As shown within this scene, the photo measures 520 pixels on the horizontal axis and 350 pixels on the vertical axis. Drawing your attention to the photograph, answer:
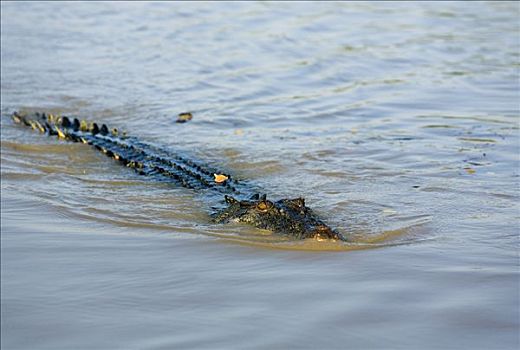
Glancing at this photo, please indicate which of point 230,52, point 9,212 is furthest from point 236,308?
point 230,52

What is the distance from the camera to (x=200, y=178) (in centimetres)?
701

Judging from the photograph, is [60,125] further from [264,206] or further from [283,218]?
[283,218]

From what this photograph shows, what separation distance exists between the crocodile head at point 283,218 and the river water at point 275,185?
9cm

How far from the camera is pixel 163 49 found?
13.4m

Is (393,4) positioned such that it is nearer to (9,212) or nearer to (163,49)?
(163,49)

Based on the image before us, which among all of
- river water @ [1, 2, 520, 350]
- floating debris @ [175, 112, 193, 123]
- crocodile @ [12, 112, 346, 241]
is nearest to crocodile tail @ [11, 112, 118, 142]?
crocodile @ [12, 112, 346, 241]

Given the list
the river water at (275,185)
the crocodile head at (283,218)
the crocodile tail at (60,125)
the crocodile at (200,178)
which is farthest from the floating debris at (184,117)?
the crocodile head at (283,218)

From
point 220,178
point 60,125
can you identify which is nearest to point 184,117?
point 60,125

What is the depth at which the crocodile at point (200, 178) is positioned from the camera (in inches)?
226

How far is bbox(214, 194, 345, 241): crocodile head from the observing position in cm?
559

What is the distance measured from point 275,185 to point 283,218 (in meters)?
1.53

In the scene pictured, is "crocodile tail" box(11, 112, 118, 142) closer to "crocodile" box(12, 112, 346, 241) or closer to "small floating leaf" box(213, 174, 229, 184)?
"crocodile" box(12, 112, 346, 241)

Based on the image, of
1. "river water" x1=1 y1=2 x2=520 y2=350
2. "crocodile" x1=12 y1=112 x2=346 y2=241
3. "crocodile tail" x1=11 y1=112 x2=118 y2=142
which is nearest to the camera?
"river water" x1=1 y1=2 x2=520 y2=350

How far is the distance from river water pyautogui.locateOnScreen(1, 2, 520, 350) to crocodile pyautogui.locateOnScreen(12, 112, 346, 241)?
0.37 ft
